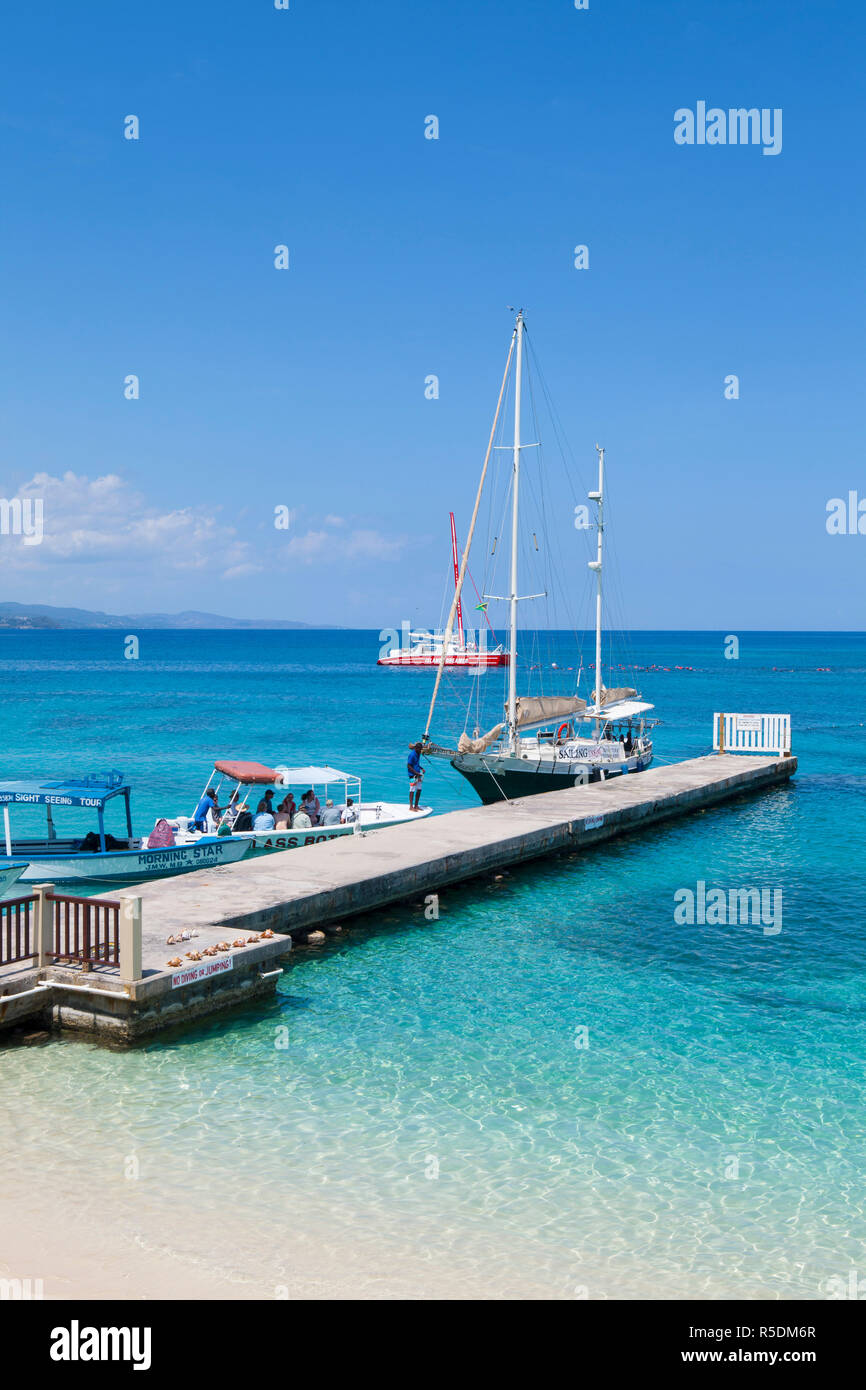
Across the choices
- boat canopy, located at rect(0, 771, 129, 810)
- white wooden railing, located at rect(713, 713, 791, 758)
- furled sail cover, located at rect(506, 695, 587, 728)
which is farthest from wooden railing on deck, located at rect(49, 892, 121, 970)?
white wooden railing, located at rect(713, 713, 791, 758)

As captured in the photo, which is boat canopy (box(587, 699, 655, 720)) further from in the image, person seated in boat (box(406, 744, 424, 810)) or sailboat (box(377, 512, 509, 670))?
sailboat (box(377, 512, 509, 670))

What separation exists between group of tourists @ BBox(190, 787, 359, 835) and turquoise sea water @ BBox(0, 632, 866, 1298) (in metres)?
4.47

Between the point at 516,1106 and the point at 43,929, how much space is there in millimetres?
6169

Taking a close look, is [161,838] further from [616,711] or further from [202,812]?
[616,711]

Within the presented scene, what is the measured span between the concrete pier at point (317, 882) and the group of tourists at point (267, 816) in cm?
117

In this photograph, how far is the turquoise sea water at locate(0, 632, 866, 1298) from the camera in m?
8.42

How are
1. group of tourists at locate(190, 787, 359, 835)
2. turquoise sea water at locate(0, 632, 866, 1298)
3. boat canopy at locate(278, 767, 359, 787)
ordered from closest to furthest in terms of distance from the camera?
turquoise sea water at locate(0, 632, 866, 1298) → group of tourists at locate(190, 787, 359, 835) → boat canopy at locate(278, 767, 359, 787)

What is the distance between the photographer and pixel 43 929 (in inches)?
510

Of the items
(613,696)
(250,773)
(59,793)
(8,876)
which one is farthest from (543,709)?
(8,876)

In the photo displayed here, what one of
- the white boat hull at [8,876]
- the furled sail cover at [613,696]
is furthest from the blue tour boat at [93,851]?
the furled sail cover at [613,696]

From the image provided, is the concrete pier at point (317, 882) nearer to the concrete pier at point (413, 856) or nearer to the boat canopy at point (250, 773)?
the concrete pier at point (413, 856)

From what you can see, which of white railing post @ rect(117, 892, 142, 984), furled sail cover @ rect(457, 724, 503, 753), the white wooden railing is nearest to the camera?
white railing post @ rect(117, 892, 142, 984)

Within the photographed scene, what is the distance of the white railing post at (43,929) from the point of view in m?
12.8
